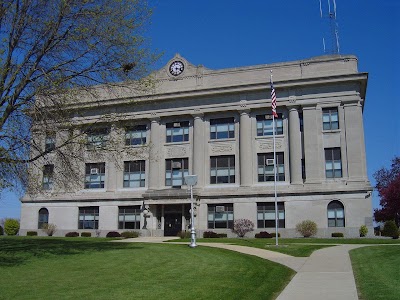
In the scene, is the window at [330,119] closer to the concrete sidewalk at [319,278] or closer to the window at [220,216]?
the window at [220,216]

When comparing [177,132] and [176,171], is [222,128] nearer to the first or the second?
[177,132]

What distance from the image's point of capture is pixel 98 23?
1945cm

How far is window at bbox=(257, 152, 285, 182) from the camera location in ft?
142

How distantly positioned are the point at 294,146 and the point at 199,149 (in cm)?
944

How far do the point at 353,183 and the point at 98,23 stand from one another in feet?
94.8

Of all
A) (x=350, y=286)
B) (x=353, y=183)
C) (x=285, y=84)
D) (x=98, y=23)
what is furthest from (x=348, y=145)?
(x=350, y=286)

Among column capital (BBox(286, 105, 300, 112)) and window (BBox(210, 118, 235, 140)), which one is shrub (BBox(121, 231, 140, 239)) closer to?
window (BBox(210, 118, 235, 140))

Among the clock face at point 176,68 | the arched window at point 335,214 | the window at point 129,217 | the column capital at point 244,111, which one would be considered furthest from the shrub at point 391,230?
the clock face at point 176,68

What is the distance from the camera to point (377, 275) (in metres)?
13.6

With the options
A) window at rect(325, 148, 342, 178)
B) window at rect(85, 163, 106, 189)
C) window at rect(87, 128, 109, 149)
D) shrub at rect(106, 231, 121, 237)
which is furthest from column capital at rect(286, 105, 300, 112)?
window at rect(87, 128, 109, 149)

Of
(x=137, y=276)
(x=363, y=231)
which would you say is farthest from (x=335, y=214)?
Answer: (x=137, y=276)

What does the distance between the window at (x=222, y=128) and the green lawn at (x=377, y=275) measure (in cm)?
2617

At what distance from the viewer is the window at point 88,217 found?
1901 inches

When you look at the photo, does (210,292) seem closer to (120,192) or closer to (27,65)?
(27,65)
